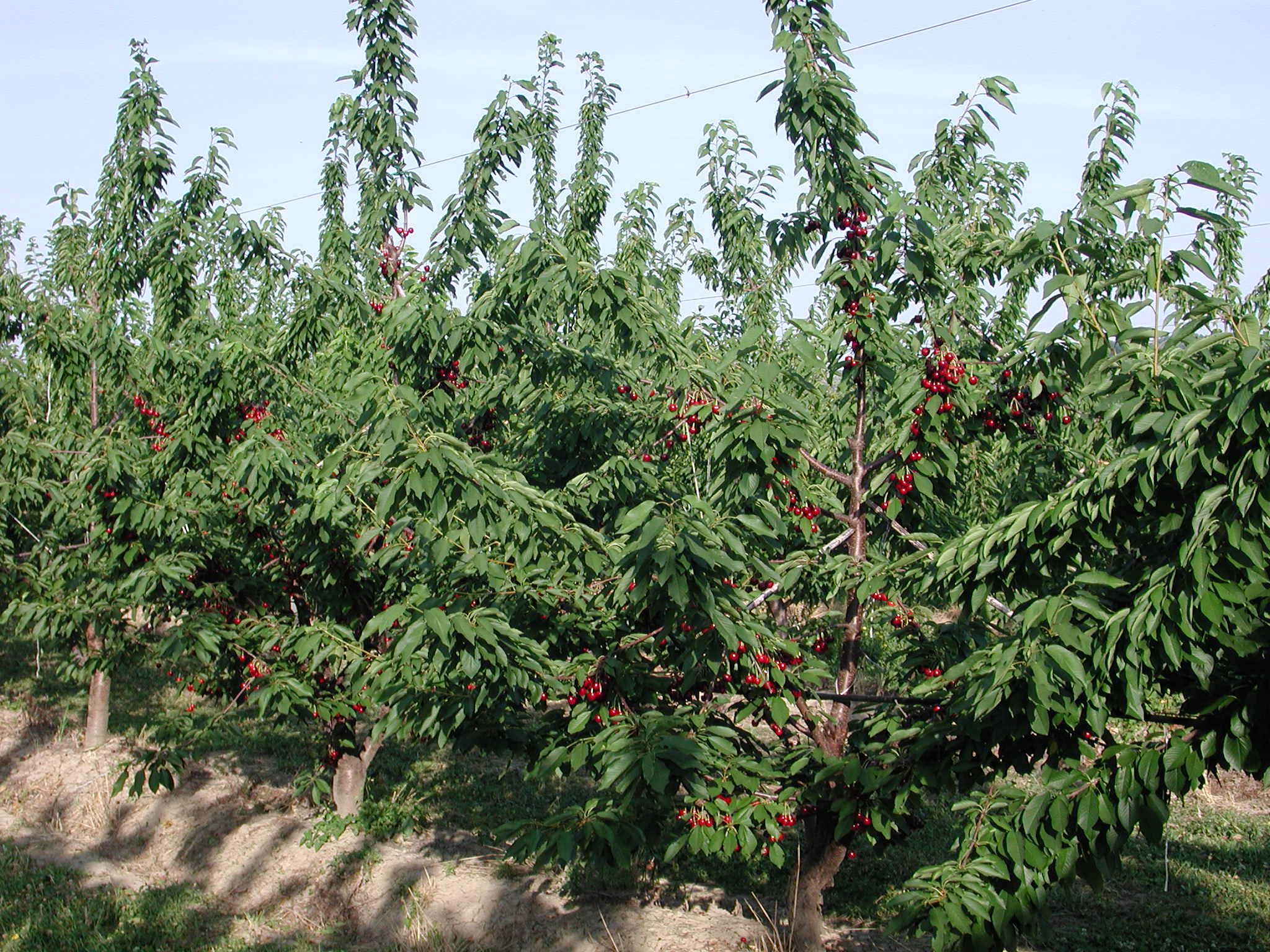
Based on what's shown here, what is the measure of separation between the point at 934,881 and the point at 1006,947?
0.27 m

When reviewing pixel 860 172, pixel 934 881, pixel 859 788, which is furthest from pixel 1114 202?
pixel 859 788

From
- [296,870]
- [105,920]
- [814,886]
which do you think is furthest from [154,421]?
[814,886]

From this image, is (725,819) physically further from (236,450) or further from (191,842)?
(191,842)

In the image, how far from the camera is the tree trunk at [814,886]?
15.5 feet

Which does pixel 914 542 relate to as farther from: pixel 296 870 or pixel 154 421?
pixel 296 870

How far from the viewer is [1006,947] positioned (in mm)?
2816

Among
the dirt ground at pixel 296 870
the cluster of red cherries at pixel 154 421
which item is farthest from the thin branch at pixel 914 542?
the cluster of red cherries at pixel 154 421

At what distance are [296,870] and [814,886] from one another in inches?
160

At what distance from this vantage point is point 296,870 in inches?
281

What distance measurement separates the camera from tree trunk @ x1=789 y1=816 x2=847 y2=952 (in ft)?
15.5

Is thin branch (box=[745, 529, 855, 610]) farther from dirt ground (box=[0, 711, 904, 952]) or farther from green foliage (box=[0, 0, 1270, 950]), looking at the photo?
dirt ground (box=[0, 711, 904, 952])

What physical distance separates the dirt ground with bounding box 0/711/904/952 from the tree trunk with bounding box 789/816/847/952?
1.92ft

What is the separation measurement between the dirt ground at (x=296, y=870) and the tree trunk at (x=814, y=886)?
0.59 metres

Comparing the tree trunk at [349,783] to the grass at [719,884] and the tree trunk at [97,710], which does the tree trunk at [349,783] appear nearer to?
the grass at [719,884]
